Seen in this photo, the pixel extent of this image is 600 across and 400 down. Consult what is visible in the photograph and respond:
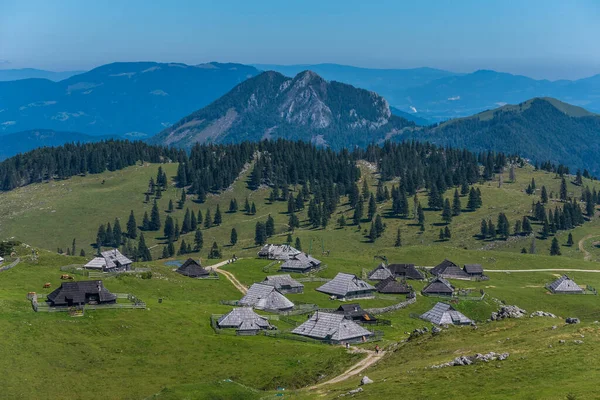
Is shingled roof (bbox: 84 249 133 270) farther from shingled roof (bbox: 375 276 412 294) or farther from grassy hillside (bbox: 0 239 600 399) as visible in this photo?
shingled roof (bbox: 375 276 412 294)

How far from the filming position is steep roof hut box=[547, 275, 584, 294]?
5148 inches

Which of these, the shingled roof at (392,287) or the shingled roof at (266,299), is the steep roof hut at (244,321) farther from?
the shingled roof at (392,287)

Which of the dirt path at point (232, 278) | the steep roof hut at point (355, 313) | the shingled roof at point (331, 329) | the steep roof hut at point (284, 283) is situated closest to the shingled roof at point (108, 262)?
the dirt path at point (232, 278)

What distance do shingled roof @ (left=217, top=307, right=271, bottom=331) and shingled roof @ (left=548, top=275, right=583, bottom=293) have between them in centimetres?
6361

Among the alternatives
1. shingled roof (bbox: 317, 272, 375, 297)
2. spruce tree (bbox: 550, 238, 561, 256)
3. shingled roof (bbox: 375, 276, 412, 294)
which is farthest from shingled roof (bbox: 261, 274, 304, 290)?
spruce tree (bbox: 550, 238, 561, 256)

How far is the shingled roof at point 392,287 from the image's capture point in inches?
4870

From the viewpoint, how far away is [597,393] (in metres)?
45.3

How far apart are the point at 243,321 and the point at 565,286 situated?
68909mm

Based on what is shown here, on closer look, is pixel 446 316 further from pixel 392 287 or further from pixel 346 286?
pixel 346 286

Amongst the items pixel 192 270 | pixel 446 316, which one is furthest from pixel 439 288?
pixel 192 270

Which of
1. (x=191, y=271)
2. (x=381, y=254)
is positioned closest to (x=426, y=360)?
(x=191, y=271)

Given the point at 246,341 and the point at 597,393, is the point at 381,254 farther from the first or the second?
the point at 597,393

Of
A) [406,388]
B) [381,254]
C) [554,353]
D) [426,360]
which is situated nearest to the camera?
[406,388]

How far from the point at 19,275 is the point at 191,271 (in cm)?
3365
